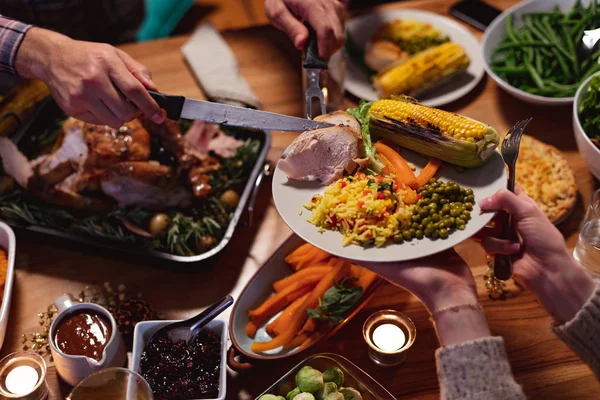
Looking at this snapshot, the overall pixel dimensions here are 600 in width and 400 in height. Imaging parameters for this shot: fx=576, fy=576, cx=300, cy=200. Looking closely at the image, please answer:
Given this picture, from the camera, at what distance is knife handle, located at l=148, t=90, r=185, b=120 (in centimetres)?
201

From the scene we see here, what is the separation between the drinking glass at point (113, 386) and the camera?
63.2 inches

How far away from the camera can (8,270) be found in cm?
205

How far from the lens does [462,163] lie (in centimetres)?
185

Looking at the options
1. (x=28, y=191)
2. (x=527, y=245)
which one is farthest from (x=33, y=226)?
(x=527, y=245)

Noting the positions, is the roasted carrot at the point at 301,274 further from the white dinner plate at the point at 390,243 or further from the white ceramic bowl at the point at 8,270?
the white ceramic bowl at the point at 8,270

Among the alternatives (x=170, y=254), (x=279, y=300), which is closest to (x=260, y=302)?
(x=279, y=300)

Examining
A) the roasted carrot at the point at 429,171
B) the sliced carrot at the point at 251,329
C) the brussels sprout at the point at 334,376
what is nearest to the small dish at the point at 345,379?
the brussels sprout at the point at 334,376

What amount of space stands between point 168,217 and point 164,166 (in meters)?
0.22

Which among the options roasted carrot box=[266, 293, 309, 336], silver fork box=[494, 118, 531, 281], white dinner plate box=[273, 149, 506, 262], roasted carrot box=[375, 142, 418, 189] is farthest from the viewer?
roasted carrot box=[266, 293, 309, 336]

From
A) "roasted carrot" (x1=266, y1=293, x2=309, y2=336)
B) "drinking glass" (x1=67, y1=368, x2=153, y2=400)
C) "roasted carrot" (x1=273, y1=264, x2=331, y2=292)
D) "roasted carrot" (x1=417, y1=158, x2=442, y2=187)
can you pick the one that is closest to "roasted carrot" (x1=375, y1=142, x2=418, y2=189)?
"roasted carrot" (x1=417, y1=158, x2=442, y2=187)

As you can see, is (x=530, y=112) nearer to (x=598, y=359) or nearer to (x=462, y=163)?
(x=462, y=163)

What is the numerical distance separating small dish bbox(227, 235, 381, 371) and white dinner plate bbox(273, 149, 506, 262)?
0.34 m

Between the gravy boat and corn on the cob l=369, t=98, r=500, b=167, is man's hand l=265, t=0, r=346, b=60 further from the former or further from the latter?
the gravy boat

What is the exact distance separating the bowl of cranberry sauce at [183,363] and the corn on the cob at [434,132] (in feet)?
2.82
